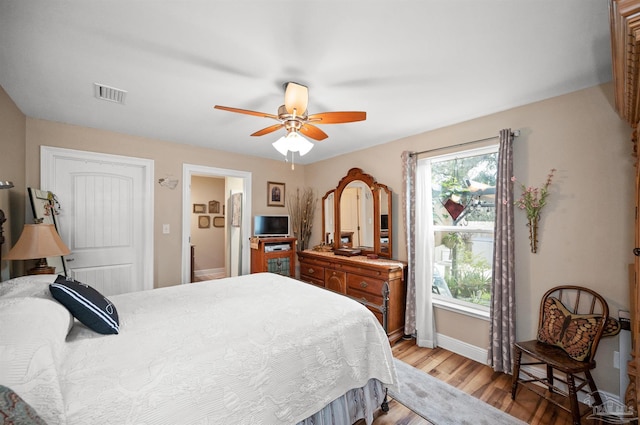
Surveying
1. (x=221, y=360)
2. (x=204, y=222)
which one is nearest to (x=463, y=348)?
(x=221, y=360)

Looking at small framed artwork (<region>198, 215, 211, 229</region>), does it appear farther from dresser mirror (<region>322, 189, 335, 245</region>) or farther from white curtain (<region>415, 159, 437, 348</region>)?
white curtain (<region>415, 159, 437, 348</region>)

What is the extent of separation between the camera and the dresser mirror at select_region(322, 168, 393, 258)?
3.41 m

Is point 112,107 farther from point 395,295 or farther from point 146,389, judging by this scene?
point 395,295

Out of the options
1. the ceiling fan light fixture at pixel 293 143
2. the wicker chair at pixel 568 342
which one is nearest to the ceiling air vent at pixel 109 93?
the ceiling fan light fixture at pixel 293 143

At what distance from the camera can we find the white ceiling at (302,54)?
1.29 meters

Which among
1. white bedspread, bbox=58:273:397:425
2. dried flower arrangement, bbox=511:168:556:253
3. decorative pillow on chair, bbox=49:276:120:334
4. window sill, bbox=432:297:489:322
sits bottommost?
window sill, bbox=432:297:489:322

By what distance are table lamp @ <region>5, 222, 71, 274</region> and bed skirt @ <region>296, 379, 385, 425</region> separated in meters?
2.32

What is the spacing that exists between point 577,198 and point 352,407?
7.60 ft

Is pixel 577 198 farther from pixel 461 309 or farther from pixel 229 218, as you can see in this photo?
pixel 229 218

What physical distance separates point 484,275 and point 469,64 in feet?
6.77

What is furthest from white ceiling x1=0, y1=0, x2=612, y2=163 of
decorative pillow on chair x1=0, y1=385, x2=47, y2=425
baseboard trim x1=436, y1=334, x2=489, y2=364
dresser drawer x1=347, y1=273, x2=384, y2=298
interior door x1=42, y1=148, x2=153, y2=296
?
baseboard trim x1=436, y1=334, x2=489, y2=364

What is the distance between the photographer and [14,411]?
625mm

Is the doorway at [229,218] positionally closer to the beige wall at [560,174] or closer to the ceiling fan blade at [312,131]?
the beige wall at [560,174]

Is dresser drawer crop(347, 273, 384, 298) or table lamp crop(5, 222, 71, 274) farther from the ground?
table lamp crop(5, 222, 71, 274)
